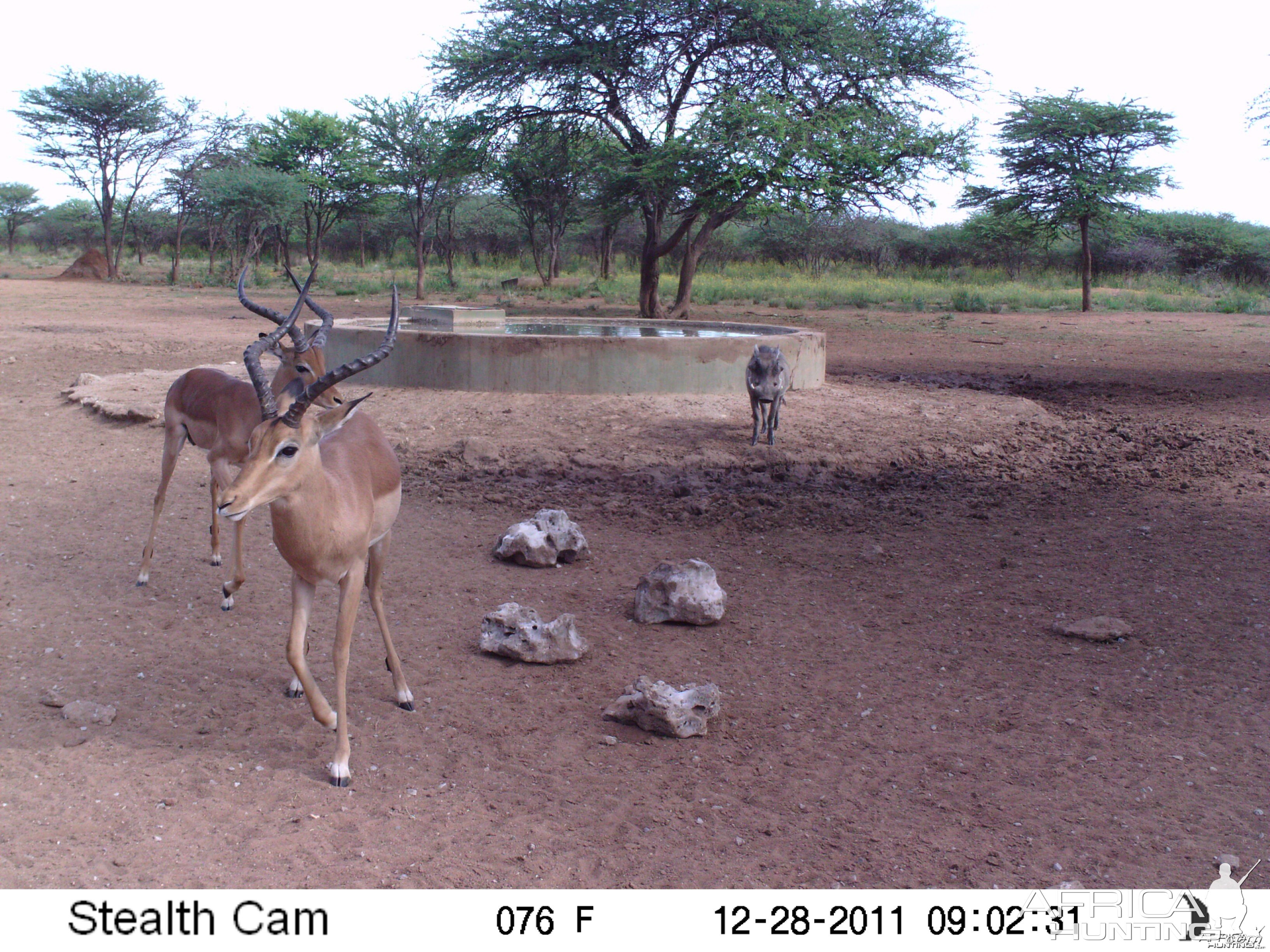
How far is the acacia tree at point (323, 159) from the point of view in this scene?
35.2 metres

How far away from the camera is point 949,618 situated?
5.60 m

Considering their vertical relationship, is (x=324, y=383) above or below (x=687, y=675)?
above

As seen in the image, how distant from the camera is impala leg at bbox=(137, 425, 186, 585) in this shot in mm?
5750

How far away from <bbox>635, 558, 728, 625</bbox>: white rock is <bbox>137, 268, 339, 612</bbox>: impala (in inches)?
77.5

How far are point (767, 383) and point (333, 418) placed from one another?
6.26 meters

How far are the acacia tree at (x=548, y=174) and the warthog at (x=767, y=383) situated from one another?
555 inches

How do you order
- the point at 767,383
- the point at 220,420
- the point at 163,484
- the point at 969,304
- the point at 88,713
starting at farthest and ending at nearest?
the point at 969,304 → the point at 767,383 → the point at 163,484 → the point at 220,420 → the point at 88,713

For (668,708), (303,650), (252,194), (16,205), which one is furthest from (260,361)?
(16,205)

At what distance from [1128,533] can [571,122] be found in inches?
698

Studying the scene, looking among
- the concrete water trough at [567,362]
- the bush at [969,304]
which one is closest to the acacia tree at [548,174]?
the bush at [969,304]

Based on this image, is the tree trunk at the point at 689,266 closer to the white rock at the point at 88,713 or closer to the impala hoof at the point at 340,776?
the white rock at the point at 88,713

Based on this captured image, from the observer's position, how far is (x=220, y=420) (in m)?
5.80

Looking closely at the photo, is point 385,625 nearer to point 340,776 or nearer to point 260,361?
point 340,776

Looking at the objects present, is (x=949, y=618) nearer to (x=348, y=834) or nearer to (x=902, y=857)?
(x=902, y=857)
